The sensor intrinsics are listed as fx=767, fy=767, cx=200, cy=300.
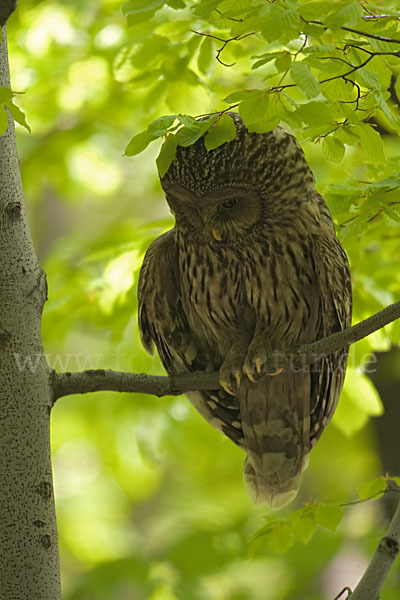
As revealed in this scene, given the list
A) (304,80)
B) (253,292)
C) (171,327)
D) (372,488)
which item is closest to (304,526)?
(372,488)

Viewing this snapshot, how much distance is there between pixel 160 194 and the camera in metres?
4.84

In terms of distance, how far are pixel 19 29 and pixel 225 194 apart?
2511 mm

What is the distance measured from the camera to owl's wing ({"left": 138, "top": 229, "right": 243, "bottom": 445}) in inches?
115

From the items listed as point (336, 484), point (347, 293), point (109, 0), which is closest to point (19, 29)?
point (109, 0)

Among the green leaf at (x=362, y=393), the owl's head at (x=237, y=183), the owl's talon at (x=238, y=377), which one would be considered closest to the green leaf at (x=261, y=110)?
the owl's head at (x=237, y=183)

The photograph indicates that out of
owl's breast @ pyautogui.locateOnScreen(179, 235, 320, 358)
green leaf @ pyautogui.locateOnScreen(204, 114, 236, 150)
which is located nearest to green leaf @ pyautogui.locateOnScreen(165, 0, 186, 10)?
green leaf @ pyautogui.locateOnScreen(204, 114, 236, 150)

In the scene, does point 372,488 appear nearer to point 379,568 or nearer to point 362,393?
point 379,568

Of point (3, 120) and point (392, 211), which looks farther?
point (392, 211)

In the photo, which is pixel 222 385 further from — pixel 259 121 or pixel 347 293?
pixel 259 121

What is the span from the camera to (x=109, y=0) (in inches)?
172

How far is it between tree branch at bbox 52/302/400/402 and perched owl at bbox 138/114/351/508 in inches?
16.1

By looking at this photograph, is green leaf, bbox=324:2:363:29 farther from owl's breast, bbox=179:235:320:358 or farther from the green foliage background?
owl's breast, bbox=179:235:320:358

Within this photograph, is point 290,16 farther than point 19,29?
No

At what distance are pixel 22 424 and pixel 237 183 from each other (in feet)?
3.77
